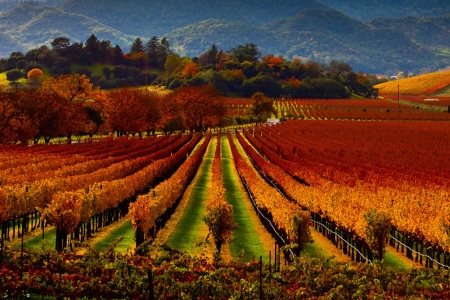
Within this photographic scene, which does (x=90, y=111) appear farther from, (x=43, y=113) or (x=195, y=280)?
(x=195, y=280)

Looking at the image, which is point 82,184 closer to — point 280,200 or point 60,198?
point 60,198

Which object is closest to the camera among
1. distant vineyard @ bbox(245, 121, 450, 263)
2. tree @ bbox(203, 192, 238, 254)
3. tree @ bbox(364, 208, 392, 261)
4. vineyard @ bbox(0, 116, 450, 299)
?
vineyard @ bbox(0, 116, 450, 299)

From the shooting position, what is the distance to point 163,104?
356 ft

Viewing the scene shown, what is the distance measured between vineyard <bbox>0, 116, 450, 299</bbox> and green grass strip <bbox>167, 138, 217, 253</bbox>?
0.46 ft

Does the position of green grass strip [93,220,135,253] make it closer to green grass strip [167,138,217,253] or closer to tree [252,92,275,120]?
Answer: green grass strip [167,138,217,253]

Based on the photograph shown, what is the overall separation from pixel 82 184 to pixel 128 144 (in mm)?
33389

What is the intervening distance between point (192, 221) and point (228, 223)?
8.48 metres

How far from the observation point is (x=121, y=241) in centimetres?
2809

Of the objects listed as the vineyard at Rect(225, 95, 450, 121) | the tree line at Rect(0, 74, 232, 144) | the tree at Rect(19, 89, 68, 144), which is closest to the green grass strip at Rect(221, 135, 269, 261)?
the tree at Rect(19, 89, 68, 144)

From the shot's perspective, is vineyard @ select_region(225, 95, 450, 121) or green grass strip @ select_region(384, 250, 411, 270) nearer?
green grass strip @ select_region(384, 250, 411, 270)

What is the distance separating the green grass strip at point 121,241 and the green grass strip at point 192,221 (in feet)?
6.31

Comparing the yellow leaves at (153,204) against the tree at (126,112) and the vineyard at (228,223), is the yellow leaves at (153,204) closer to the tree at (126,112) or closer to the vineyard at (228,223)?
the vineyard at (228,223)

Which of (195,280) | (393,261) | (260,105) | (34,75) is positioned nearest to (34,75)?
(34,75)

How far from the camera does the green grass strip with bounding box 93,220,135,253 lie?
26.5 meters
